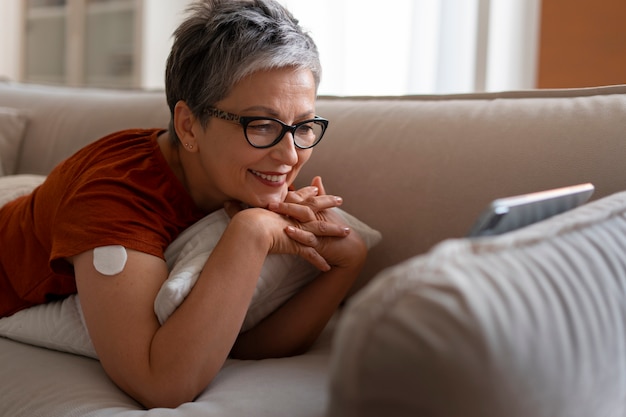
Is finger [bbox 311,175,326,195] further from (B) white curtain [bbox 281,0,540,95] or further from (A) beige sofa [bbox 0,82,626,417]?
(B) white curtain [bbox 281,0,540,95]

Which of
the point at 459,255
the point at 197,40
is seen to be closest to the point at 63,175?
the point at 197,40

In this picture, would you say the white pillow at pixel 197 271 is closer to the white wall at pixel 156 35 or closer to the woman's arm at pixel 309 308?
the woman's arm at pixel 309 308

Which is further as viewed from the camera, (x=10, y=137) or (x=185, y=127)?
(x=10, y=137)

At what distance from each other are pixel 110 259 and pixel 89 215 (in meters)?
0.11

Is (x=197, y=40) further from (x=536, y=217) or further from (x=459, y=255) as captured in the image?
(x=459, y=255)

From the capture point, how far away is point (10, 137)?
2.17 meters

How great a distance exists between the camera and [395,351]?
518mm

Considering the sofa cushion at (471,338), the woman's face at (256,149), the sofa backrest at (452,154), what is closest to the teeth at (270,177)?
the woman's face at (256,149)

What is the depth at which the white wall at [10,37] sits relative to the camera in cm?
473

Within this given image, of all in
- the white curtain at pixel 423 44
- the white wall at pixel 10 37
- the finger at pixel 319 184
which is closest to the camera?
the finger at pixel 319 184

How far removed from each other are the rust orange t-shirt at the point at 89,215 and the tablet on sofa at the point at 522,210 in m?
0.69

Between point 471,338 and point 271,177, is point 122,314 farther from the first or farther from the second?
point 471,338

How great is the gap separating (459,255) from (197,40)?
89cm

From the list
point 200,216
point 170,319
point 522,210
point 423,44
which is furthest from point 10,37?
point 522,210
